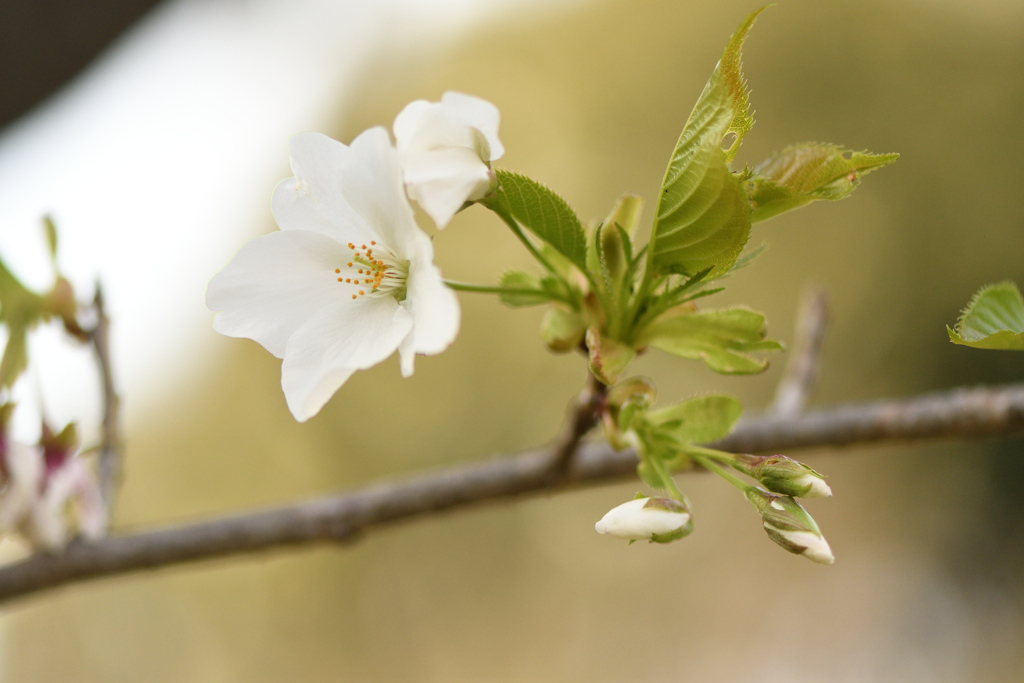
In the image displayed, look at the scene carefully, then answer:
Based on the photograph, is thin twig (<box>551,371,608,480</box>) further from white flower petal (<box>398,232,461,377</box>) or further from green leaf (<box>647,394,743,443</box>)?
white flower petal (<box>398,232,461,377</box>)

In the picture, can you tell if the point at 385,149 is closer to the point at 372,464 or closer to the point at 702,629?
the point at 702,629

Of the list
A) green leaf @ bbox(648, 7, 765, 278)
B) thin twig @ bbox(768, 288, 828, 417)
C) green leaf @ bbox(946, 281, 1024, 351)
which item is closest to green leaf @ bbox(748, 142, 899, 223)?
green leaf @ bbox(648, 7, 765, 278)

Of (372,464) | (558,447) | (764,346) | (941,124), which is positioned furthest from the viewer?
(372,464)

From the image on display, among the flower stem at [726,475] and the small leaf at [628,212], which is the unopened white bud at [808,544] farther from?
the small leaf at [628,212]

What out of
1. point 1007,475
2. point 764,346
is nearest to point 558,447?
point 764,346

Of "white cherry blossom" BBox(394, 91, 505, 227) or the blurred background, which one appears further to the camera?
the blurred background

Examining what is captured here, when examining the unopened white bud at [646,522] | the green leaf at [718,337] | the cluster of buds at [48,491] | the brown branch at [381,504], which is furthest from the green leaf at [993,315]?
the cluster of buds at [48,491]

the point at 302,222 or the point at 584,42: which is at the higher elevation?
the point at 584,42

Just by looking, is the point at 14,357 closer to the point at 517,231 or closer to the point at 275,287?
the point at 275,287
